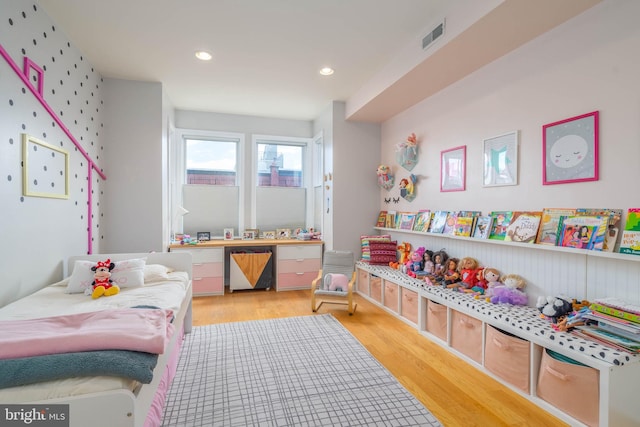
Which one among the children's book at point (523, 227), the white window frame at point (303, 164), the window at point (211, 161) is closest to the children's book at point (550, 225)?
the children's book at point (523, 227)

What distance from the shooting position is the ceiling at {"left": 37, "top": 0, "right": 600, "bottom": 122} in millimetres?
2264

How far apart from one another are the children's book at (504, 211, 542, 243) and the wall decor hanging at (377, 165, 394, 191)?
6.27 feet

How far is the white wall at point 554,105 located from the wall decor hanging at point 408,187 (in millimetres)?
343

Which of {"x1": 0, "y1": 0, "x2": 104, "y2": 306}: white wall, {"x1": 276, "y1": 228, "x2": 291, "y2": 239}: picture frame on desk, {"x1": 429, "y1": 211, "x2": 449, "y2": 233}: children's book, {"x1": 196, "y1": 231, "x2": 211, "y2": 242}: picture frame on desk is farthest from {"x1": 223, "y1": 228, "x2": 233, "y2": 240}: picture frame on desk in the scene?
{"x1": 429, "y1": 211, "x2": 449, "y2": 233}: children's book

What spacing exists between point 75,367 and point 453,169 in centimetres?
322

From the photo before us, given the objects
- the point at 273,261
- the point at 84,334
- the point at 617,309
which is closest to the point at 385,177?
the point at 273,261

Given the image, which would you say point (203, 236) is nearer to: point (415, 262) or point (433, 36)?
point (415, 262)

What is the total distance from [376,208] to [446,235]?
1571 millimetres

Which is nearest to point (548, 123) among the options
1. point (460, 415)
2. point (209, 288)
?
point (460, 415)

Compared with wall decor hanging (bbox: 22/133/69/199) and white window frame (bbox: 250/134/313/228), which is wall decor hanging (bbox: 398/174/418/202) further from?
wall decor hanging (bbox: 22/133/69/199)

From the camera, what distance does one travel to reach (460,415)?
70.7 inches

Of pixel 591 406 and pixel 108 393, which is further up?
pixel 108 393

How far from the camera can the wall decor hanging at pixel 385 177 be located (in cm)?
423

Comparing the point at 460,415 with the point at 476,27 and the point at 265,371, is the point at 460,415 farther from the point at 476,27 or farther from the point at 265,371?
the point at 476,27
